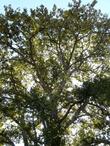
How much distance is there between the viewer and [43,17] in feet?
106

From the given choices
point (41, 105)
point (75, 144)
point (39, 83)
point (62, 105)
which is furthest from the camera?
point (39, 83)

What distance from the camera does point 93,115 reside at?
106ft

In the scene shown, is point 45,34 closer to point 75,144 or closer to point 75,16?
point 75,16

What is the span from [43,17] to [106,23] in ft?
17.4

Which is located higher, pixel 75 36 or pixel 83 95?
pixel 75 36

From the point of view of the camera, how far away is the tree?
2819cm

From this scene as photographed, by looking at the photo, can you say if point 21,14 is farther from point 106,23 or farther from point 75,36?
point 106,23

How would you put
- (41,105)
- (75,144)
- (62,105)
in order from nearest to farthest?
(41,105), (62,105), (75,144)

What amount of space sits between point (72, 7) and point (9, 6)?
5073 mm

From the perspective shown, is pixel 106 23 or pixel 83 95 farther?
pixel 106 23

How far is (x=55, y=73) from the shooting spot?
32875mm

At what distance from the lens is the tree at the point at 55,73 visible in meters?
28.2

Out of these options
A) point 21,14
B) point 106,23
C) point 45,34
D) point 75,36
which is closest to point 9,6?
point 21,14

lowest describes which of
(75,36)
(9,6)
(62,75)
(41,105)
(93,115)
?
(41,105)
